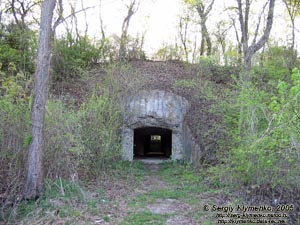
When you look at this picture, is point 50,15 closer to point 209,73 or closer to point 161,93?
point 161,93

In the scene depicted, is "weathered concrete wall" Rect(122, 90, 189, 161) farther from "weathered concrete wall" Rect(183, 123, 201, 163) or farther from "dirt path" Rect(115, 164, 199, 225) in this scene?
"dirt path" Rect(115, 164, 199, 225)

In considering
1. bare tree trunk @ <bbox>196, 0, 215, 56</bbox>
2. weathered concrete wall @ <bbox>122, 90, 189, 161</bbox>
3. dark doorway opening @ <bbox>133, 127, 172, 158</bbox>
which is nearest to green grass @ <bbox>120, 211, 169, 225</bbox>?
weathered concrete wall @ <bbox>122, 90, 189, 161</bbox>

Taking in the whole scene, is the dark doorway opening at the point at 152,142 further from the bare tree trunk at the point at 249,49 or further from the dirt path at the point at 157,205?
the dirt path at the point at 157,205

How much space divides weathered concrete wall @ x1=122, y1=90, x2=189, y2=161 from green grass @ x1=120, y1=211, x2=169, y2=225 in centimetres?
574

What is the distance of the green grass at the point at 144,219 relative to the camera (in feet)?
14.2


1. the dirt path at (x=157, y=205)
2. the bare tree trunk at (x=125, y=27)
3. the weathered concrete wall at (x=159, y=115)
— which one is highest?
the bare tree trunk at (x=125, y=27)

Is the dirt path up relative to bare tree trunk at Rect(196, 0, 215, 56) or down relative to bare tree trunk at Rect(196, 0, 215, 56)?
down

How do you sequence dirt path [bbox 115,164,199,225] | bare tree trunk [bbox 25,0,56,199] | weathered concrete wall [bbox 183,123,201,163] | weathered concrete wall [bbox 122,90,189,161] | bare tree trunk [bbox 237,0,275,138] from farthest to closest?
weathered concrete wall [bbox 122,90,189,161] → weathered concrete wall [bbox 183,123,201,163] → bare tree trunk [bbox 237,0,275,138] → bare tree trunk [bbox 25,0,56,199] → dirt path [bbox 115,164,199,225]

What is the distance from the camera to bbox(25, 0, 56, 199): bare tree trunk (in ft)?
16.1

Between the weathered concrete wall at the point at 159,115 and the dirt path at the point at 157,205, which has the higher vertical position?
the weathered concrete wall at the point at 159,115

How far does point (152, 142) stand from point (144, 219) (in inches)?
564

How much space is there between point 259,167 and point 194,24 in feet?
37.4

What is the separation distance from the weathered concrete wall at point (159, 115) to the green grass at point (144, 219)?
5737 mm

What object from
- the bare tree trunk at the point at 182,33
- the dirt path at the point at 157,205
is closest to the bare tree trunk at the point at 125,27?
the bare tree trunk at the point at 182,33
